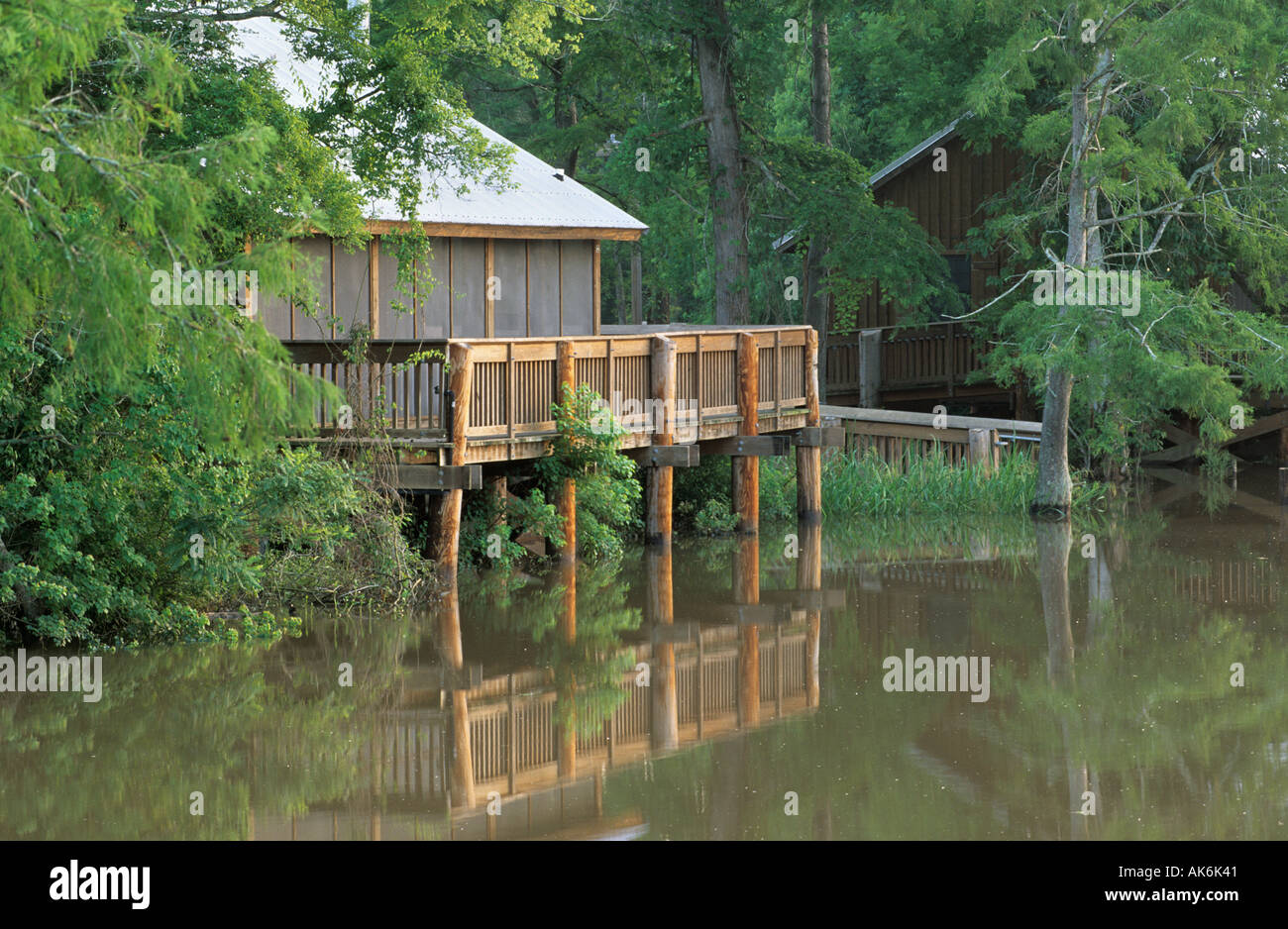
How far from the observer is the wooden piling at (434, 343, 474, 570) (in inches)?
640

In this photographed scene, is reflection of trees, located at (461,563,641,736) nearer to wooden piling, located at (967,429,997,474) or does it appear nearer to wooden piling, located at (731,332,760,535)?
wooden piling, located at (731,332,760,535)

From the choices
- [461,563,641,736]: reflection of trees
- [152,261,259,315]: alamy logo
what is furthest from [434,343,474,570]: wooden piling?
[152,261,259,315]: alamy logo

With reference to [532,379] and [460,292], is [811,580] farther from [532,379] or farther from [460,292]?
[460,292]

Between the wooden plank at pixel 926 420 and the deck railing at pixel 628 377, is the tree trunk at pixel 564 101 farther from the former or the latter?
the deck railing at pixel 628 377

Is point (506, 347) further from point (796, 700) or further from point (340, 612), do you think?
point (796, 700)

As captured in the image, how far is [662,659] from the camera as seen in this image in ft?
47.0

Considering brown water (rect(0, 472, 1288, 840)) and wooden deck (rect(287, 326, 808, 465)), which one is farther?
wooden deck (rect(287, 326, 808, 465))

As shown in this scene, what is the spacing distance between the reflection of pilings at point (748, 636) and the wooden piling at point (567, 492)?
1.81m

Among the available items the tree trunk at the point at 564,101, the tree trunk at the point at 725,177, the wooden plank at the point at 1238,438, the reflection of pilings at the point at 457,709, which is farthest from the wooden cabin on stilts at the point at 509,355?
the wooden plank at the point at 1238,438

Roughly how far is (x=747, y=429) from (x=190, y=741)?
35.5 ft

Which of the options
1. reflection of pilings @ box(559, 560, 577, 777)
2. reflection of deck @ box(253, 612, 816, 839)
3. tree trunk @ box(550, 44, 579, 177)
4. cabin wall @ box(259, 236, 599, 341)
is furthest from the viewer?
tree trunk @ box(550, 44, 579, 177)

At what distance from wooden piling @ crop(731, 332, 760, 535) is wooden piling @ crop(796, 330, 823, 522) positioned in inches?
34.2

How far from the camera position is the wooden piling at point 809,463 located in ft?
73.8
